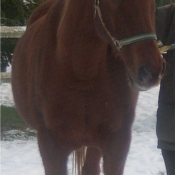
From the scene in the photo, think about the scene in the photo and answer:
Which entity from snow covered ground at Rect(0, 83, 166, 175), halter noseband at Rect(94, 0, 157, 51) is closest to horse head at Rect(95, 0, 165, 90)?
halter noseband at Rect(94, 0, 157, 51)

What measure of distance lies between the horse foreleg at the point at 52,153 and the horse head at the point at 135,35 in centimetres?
66

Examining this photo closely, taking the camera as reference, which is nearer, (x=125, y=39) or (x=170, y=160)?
(x=125, y=39)

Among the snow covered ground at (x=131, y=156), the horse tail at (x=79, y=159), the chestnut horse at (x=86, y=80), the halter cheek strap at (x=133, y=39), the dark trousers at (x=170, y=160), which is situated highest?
the halter cheek strap at (x=133, y=39)

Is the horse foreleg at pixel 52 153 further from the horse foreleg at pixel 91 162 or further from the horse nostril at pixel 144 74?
the horse nostril at pixel 144 74

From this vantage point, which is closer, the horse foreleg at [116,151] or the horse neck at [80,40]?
the horse neck at [80,40]

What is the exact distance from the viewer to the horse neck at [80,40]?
2.01 metres

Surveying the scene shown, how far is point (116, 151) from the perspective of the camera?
2.29 metres

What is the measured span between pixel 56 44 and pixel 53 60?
0.08 metres

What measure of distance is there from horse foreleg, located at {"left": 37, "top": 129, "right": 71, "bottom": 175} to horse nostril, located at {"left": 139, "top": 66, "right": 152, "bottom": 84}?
0.74m

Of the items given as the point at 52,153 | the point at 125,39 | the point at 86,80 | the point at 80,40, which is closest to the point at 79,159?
the point at 52,153

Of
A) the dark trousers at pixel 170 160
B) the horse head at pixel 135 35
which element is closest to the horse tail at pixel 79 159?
the dark trousers at pixel 170 160

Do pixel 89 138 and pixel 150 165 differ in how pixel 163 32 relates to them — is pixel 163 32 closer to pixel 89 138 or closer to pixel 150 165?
pixel 89 138

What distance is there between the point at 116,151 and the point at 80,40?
0.64 m

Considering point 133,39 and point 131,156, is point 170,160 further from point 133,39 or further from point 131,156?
point 131,156
